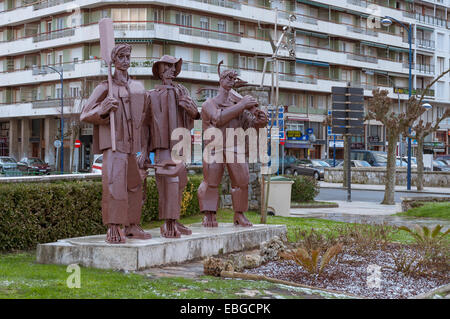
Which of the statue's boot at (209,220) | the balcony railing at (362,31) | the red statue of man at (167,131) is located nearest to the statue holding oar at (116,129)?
the red statue of man at (167,131)

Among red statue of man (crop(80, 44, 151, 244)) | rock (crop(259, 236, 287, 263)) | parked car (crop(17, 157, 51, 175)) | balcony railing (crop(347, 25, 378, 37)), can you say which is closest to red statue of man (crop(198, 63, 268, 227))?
rock (crop(259, 236, 287, 263))

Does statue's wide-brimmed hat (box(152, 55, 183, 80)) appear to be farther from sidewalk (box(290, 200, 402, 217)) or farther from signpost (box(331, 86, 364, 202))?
signpost (box(331, 86, 364, 202))

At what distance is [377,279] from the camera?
715 cm

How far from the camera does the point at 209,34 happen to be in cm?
4891

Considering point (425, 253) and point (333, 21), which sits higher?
point (333, 21)

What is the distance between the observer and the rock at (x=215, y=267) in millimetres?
7328

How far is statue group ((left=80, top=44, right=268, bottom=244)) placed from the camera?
25.6 feet

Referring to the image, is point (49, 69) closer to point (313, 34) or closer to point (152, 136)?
point (313, 34)

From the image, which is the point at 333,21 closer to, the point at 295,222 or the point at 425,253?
the point at 295,222

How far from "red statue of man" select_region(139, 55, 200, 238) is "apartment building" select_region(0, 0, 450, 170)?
103 ft

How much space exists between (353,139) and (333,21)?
37.5ft

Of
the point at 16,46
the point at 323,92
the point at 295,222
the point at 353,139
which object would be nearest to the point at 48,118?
the point at 16,46

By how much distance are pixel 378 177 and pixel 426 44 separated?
3426 cm

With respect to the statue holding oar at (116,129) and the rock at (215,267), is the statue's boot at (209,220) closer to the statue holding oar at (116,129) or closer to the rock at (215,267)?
the statue holding oar at (116,129)
